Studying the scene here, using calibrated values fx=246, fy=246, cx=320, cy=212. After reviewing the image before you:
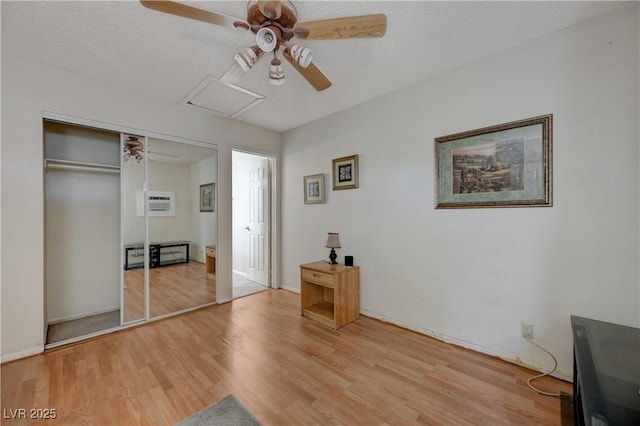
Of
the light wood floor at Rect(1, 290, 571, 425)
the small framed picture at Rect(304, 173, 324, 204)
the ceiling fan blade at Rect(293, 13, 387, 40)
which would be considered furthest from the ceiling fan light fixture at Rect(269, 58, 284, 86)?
the light wood floor at Rect(1, 290, 571, 425)

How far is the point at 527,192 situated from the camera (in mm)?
1938

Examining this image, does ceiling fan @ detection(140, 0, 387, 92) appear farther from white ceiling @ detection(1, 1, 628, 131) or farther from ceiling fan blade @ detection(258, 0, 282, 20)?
white ceiling @ detection(1, 1, 628, 131)

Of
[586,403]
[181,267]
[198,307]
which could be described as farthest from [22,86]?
[586,403]

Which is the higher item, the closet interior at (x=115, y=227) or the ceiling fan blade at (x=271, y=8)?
the ceiling fan blade at (x=271, y=8)

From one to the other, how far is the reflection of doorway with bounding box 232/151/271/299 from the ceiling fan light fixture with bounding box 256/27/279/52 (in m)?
2.56

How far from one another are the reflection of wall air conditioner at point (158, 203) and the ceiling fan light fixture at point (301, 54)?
7.55 feet

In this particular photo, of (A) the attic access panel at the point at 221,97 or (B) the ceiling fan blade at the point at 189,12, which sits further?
(A) the attic access panel at the point at 221,97

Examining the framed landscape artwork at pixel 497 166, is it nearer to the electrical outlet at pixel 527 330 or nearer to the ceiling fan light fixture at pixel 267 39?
the electrical outlet at pixel 527 330

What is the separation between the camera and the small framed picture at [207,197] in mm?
3279

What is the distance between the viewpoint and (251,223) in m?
4.49

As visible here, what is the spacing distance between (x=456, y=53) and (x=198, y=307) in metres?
3.92

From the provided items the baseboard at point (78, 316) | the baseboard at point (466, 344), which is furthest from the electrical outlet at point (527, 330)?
the baseboard at point (78, 316)

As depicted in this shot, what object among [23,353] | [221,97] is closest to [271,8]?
[221,97]

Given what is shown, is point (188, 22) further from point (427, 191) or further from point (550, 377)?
point (550, 377)
